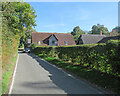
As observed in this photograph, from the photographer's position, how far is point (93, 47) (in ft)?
33.1

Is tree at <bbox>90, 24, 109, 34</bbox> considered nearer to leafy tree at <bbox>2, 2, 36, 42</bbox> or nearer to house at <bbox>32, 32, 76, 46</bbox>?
house at <bbox>32, 32, 76, 46</bbox>

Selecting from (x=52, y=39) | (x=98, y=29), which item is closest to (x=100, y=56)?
(x=52, y=39)

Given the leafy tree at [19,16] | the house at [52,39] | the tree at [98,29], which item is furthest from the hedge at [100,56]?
the tree at [98,29]

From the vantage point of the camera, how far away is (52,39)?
50.2 m

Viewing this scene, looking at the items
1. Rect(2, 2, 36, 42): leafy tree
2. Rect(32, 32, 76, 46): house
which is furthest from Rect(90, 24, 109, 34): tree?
Rect(2, 2, 36, 42): leafy tree

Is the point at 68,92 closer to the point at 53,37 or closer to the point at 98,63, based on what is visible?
the point at 98,63

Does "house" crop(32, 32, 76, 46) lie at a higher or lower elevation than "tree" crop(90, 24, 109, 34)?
lower

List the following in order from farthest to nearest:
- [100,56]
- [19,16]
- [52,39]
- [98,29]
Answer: [98,29]
[52,39]
[19,16]
[100,56]

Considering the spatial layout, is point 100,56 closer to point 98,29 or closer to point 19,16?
point 19,16

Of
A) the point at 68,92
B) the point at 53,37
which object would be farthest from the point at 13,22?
the point at 53,37

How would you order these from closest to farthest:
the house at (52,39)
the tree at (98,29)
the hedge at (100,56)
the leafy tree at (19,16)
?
1. the hedge at (100,56)
2. the leafy tree at (19,16)
3. the house at (52,39)
4. the tree at (98,29)

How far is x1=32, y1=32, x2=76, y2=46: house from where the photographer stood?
50156mm

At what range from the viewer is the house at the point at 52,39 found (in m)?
50.2

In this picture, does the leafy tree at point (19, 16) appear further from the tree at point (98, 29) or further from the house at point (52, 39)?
the tree at point (98, 29)
